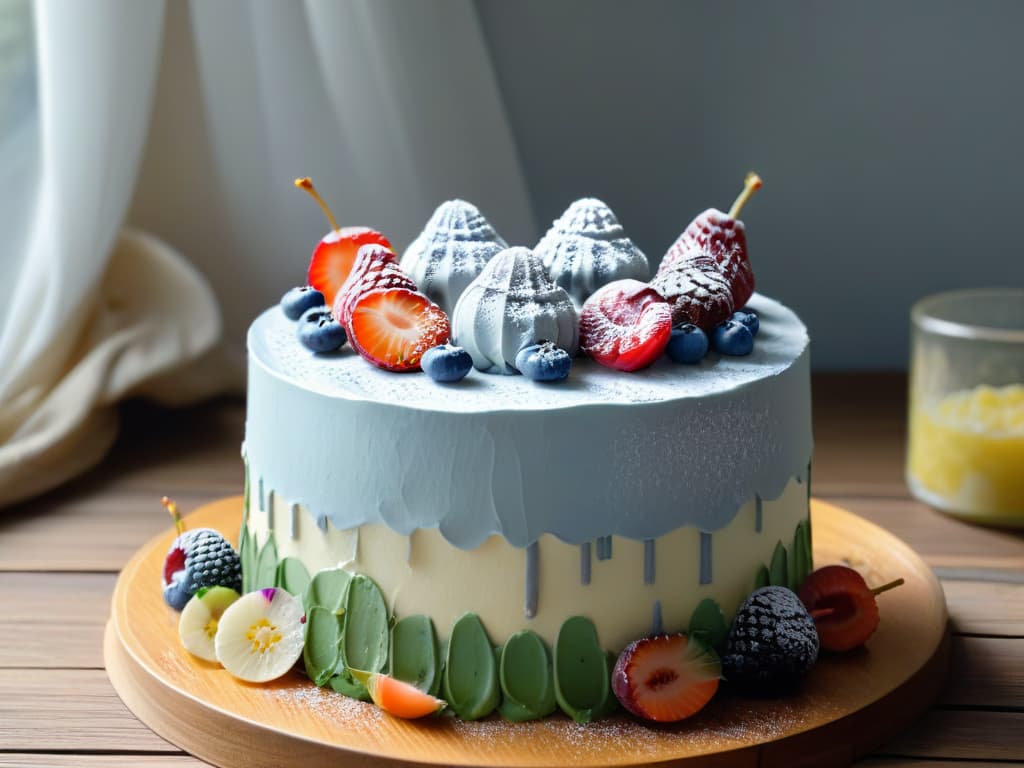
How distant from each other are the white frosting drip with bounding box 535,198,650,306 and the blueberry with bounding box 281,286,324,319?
0.25m

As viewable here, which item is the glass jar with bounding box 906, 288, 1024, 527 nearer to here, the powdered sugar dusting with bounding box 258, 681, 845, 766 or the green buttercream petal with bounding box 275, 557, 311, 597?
the powdered sugar dusting with bounding box 258, 681, 845, 766

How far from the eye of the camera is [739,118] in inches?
98.3

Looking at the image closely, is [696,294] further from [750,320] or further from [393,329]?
[393,329]

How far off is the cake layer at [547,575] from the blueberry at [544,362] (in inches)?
6.2

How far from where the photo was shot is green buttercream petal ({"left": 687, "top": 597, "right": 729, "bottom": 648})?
4.71ft

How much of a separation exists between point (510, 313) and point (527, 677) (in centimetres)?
35

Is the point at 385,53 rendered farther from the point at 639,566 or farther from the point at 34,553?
the point at 639,566

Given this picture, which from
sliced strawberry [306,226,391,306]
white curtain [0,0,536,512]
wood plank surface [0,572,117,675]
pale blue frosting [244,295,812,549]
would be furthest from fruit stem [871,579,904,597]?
white curtain [0,0,536,512]

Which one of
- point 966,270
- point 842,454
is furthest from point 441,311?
point 966,270

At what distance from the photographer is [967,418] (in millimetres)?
2016

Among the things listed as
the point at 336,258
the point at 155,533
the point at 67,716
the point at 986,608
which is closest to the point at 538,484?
the point at 336,258

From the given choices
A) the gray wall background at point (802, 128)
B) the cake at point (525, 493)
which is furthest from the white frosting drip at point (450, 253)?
the gray wall background at point (802, 128)

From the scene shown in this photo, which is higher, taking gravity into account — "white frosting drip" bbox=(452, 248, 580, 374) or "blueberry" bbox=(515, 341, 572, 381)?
"white frosting drip" bbox=(452, 248, 580, 374)

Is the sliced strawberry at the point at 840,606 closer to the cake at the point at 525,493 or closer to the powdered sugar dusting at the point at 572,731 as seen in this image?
the cake at the point at 525,493
